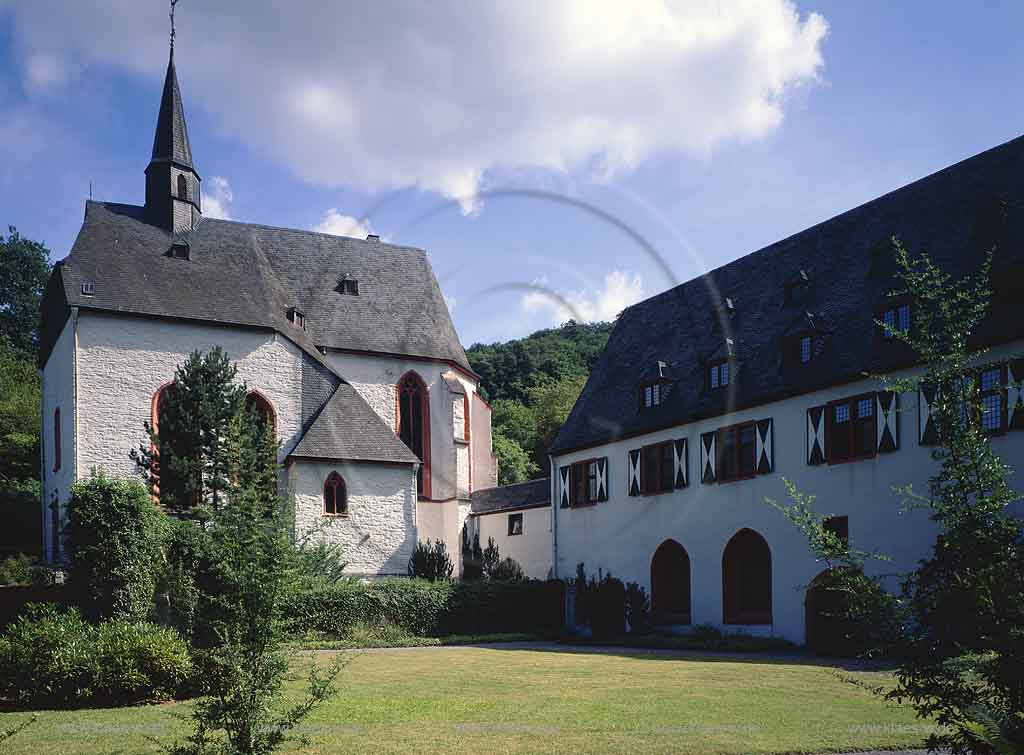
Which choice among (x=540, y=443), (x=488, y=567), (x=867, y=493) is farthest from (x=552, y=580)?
(x=540, y=443)

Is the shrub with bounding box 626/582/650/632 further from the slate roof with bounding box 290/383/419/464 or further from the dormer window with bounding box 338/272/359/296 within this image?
the dormer window with bounding box 338/272/359/296

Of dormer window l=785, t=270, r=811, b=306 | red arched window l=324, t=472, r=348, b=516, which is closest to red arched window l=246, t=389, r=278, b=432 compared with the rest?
red arched window l=324, t=472, r=348, b=516

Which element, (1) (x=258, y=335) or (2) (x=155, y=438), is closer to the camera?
(2) (x=155, y=438)

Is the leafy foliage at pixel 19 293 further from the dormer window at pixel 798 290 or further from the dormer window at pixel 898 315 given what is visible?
the dormer window at pixel 898 315

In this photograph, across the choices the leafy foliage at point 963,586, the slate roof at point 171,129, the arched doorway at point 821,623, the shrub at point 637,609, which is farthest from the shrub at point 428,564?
the leafy foliage at point 963,586

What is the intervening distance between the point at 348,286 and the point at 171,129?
31.7ft

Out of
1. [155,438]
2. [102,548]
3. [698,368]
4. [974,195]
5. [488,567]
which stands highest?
[974,195]

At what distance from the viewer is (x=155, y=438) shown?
103 ft

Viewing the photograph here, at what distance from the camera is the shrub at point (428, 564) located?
120 feet

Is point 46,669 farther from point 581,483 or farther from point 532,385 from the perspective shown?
point 532,385

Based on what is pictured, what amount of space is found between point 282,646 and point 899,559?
18.2 meters

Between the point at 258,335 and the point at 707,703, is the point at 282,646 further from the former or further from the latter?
the point at 258,335

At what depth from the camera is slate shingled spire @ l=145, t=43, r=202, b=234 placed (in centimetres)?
3959

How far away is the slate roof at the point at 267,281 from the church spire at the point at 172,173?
73 centimetres
